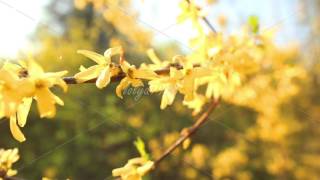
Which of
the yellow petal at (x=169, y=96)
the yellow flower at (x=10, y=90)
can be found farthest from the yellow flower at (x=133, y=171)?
the yellow flower at (x=10, y=90)

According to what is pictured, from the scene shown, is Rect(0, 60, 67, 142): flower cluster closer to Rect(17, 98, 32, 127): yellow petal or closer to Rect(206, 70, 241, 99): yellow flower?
Rect(17, 98, 32, 127): yellow petal

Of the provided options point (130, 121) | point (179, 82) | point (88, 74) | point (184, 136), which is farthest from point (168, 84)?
point (130, 121)

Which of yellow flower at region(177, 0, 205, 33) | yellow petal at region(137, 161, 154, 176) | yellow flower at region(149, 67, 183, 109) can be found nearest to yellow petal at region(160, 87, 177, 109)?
yellow flower at region(149, 67, 183, 109)

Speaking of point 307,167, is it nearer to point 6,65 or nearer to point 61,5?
point 61,5

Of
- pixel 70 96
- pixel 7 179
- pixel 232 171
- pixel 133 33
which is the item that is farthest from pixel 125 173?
pixel 232 171

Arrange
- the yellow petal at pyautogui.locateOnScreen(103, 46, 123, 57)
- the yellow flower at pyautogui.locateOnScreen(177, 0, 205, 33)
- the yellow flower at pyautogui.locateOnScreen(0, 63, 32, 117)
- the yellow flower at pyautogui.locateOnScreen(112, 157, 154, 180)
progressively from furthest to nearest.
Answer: the yellow flower at pyautogui.locateOnScreen(177, 0, 205, 33) < the yellow flower at pyautogui.locateOnScreen(112, 157, 154, 180) < the yellow petal at pyautogui.locateOnScreen(103, 46, 123, 57) < the yellow flower at pyautogui.locateOnScreen(0, 63, 32, 117)

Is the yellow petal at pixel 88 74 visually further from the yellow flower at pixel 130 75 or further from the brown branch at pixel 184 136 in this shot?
the brown branch at pixel 184 136

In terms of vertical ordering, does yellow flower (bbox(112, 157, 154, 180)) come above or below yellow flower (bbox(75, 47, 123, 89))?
below

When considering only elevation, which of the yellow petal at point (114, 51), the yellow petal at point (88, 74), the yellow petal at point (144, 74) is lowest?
the yellow petal at point (144, 74)

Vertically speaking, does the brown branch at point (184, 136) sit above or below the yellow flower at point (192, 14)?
below

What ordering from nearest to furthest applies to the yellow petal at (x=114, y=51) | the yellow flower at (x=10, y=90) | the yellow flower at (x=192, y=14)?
the yellow flower at (x=10, y=90)
the yellow petal at (x=114, y=51)
the yellow flower at (x=192, y=14)
